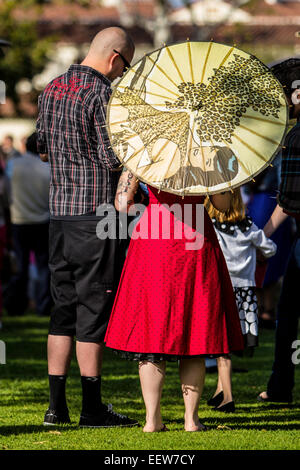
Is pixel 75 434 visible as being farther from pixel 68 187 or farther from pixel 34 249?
pixel 34 249

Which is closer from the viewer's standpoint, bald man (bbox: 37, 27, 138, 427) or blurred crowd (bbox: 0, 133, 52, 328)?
bald man (bbox: 37, 27, 138, 427)

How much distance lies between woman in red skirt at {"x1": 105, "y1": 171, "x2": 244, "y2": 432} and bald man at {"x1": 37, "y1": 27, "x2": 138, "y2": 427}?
0.79ft

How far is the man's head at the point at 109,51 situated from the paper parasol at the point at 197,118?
0.51 metres

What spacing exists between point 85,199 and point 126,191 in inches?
12.2

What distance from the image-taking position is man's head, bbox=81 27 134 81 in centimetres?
573

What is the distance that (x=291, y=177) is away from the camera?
5.99 meters

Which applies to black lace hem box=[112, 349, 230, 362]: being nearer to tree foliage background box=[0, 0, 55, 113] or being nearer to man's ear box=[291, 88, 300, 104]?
man's ear box=[291, 88, 300, 104]

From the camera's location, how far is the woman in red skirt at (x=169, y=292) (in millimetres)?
5379

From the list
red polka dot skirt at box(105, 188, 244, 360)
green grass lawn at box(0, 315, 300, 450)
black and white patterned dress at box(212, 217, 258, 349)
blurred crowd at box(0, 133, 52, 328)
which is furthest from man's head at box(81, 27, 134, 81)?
blurred crowd at box(0, 133, 52, 328)

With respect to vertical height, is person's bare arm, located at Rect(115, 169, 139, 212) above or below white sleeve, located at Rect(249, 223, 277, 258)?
above

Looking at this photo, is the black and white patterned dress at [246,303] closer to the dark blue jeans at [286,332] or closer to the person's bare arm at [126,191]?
the dark blue jeans at [286,332]

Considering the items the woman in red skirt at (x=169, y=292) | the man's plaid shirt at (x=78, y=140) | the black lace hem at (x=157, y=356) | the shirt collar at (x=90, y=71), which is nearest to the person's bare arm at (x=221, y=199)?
the woman in red skirt at (x=169, y=292)

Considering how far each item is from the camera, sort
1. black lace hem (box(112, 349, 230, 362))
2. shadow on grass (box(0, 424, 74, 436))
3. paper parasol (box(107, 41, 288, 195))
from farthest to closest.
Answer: shadow on grass (box(0, 424, 74, 436)) → black lace hem (box(112, 349, 230, 362)) → paper parasol (box(107, 41, 288, 195))

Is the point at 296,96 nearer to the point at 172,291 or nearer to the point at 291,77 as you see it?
the point at 291,77
